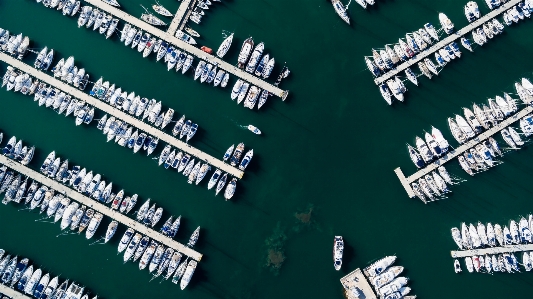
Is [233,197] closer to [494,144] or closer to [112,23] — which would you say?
[112,23]

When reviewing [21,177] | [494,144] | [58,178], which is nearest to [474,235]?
[494,144]

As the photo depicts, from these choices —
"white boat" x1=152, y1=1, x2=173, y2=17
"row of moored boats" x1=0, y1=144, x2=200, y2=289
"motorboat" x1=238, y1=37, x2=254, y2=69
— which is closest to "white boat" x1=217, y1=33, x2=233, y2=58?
"motorboat" x1=238, y1=37, x2=254, y2=69

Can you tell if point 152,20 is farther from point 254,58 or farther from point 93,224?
point 93,224

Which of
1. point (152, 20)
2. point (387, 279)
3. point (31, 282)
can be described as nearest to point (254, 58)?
point (152, 20)

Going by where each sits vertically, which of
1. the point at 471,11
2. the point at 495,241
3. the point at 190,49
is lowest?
the point at 495,241

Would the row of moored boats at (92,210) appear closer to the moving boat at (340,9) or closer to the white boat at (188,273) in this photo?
the white boat at (188,273)

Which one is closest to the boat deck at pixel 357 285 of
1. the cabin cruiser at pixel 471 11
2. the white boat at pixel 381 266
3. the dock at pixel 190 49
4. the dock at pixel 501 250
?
the white boat at pixel 381 266
